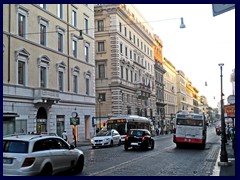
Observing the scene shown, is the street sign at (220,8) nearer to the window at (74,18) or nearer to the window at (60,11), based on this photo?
the window at (60,11)

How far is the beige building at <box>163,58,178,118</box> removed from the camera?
345 feet

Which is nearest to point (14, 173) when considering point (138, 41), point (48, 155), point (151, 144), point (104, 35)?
point (48, 155)

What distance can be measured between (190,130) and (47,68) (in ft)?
49.9

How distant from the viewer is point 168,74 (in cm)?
11081

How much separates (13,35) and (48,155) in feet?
69.3

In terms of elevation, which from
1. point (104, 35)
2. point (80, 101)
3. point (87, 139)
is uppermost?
point (104, 35)

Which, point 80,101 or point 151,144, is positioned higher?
point 80,101

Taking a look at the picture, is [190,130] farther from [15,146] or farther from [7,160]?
[7,160]

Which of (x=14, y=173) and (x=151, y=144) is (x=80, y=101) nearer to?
(x=151, y=144)

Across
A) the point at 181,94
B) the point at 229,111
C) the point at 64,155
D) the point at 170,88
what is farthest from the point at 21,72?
the point at 181,94

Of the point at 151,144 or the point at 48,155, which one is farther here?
the point at 151,144

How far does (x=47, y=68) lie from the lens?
38031mm

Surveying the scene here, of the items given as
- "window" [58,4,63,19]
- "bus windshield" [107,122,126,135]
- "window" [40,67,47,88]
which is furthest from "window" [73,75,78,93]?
"window" [58,4,63,19]

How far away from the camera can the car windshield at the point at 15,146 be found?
488 inches
